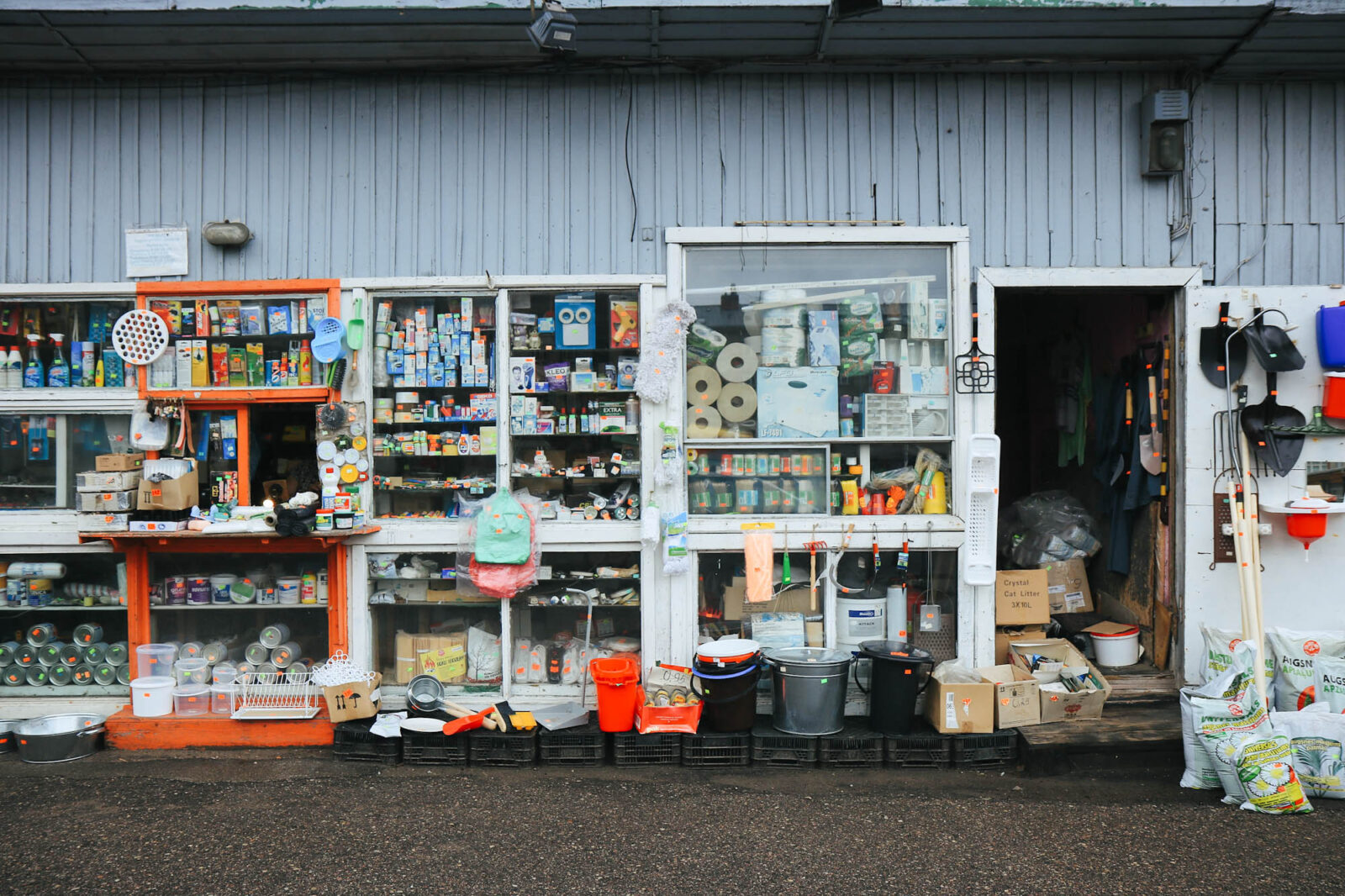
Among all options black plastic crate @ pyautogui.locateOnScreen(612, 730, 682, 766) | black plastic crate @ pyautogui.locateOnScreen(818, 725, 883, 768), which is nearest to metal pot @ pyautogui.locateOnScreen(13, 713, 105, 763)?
black plastic crate @ pyautogui.locateOnScreen(612, 730, 682, 766)

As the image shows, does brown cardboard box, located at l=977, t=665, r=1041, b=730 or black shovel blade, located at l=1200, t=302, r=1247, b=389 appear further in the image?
black shovel blade, located at l=1200, t=302, r=1247, b=389

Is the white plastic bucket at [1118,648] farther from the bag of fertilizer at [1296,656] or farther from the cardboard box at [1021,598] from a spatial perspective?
the bag of fertilizer at [1296,656]

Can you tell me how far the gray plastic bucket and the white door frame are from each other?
4.12 ft

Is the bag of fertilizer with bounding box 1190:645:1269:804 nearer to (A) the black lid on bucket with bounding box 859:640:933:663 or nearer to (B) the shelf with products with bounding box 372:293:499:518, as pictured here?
A: (A) the black lid on bucket with bounding box 859:640:933:663

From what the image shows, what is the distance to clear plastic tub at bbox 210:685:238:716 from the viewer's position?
20.2 ft

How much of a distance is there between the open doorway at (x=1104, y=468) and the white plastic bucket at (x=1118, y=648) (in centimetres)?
5

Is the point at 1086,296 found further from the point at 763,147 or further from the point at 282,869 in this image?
the point at 282,869

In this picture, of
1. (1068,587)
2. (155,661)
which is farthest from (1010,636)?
(155,661)

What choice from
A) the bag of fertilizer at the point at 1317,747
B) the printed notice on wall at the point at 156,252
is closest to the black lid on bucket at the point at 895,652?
the bag of fertilizer at the point at 1317,747

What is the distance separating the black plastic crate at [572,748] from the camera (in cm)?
561

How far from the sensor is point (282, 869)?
13.9 ft

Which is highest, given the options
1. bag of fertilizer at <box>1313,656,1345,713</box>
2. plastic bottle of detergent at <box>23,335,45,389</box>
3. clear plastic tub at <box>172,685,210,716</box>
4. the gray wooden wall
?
the gray wooden wall

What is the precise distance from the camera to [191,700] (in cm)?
620

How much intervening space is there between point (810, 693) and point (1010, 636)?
1906 millimetres
